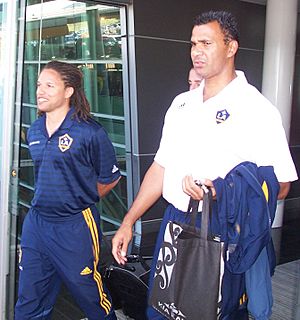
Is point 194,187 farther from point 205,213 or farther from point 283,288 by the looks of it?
point 283,288

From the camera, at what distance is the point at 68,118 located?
2.57 metres

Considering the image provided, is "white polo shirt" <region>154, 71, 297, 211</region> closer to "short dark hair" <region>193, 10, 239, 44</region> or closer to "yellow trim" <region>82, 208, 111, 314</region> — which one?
"short dark hair" <region>193, 10, 239, 44</region>

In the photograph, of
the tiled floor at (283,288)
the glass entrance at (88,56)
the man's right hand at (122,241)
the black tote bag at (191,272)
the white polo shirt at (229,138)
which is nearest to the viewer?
the black tote bag at (191,272)

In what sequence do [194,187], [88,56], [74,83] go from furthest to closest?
[88,56] < [74,83] < [194,187]

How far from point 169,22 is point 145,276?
377 centimetres

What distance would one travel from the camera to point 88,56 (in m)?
5.58

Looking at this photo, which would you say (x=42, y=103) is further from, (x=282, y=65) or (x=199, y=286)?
(x=282, y=65)

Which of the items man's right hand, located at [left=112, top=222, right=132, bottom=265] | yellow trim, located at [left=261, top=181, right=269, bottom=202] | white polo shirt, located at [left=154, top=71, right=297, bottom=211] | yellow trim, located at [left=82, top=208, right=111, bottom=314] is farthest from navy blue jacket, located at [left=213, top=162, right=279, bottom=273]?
yellow trim, located at [left=82, top=208, right=111, bottom=314]

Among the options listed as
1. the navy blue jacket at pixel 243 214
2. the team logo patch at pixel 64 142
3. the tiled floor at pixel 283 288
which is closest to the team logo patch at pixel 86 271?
the team logo patch at pixel 64 142

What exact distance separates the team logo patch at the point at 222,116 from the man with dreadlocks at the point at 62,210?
925 mm

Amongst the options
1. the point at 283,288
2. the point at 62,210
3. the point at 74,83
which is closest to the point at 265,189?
the point at 62,210

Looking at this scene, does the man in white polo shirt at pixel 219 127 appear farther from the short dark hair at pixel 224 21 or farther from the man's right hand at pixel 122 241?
→ the man's right hand at pixel 122 241

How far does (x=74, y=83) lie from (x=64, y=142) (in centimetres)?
39

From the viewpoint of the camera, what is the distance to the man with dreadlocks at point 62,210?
2.45m
